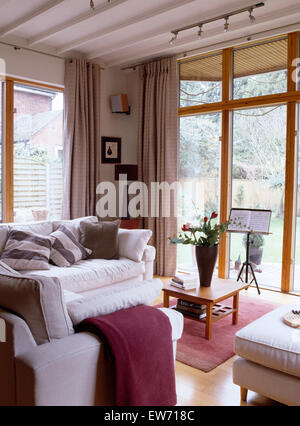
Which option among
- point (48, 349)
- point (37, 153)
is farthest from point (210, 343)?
point (37, 153)

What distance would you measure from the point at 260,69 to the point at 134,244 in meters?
2.58

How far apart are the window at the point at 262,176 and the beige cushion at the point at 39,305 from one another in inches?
142

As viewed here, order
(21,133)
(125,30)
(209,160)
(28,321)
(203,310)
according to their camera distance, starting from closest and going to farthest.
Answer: (28,321) → (203,310) → (125,30) → (21,133) → (209,160)

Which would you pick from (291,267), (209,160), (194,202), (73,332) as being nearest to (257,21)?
(209,160)

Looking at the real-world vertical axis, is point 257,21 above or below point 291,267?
above

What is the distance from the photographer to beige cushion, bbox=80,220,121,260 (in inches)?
171

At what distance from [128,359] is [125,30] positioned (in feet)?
12.9

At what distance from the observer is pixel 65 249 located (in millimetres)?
4066

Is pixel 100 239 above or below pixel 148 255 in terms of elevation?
above

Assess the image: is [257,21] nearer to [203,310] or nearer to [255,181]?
[255,181]

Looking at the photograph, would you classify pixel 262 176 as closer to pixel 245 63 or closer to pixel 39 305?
pixel 245 63

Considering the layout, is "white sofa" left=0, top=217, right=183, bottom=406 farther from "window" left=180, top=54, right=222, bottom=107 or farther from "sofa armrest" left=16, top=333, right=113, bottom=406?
"window" left=180, top=54, right=222, bottom=107

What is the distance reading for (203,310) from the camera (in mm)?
3453

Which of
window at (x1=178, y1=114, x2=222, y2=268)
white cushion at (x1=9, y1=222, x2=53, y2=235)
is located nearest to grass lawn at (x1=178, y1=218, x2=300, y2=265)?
window at (x1=178, y1=114, x2=222, y2=268)
